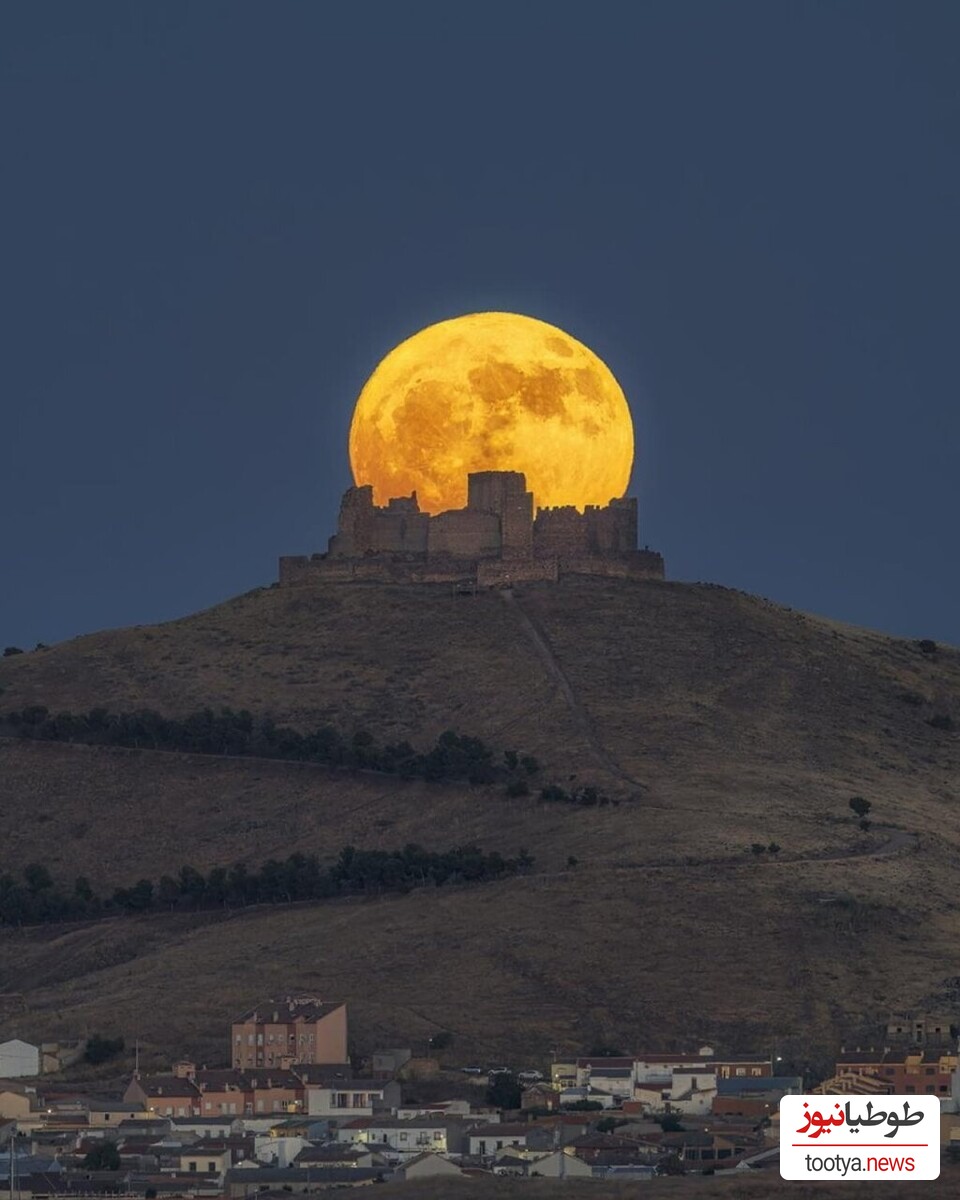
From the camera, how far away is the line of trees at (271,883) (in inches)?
6171

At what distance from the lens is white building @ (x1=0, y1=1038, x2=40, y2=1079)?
140 metres

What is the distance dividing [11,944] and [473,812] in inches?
688

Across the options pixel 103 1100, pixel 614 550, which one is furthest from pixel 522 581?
pixel 103 1100

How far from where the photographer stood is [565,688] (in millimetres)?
177375

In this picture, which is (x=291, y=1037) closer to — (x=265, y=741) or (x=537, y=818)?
(x=537, y=818)

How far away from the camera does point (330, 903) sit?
516 feet

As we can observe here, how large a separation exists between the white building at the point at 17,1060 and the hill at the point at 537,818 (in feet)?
11.5

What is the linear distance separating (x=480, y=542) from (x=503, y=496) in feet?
14.6

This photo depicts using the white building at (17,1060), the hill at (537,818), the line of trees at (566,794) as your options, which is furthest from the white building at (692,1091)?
the line of trees at (566,794)

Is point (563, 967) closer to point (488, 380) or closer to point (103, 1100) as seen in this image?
point (103, 1100)

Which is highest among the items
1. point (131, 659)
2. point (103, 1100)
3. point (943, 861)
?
point (131, 659)

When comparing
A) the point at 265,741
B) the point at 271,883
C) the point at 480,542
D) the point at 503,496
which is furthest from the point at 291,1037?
the point at 480,542

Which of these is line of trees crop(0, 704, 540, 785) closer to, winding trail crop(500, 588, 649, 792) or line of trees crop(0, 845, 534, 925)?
winding trail crop(500, 588, 649, 792)

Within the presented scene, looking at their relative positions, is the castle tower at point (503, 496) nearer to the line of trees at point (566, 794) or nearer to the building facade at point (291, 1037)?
the line of trees at point (566, 794)
